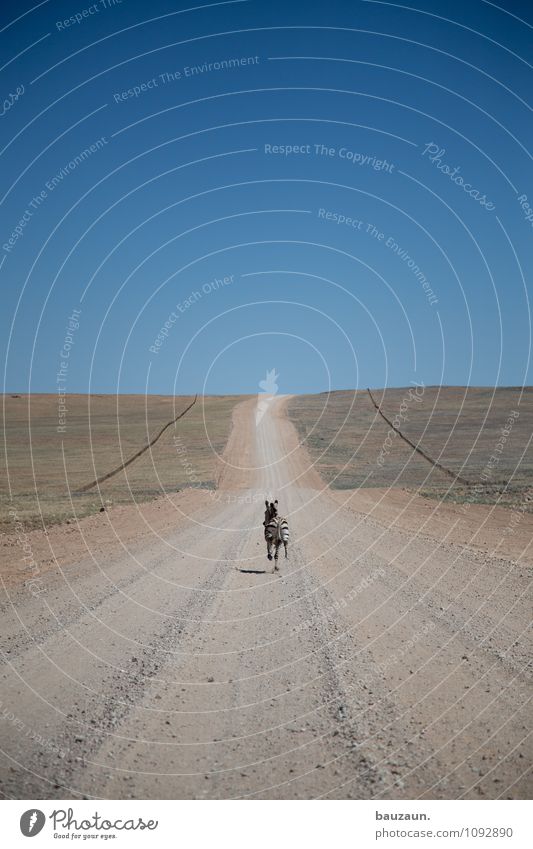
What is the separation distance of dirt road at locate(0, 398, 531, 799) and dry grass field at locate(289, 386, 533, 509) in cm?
1885

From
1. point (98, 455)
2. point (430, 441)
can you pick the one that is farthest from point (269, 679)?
point (430, 441)

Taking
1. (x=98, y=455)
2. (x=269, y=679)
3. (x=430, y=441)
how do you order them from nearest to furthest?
(x=269, y=679)
(x=98, y=455)
(x=430, y=441)

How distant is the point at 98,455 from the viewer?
202 feet

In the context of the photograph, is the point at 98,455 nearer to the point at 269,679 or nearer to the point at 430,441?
the point at 430,441

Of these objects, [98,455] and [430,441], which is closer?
[98,455]

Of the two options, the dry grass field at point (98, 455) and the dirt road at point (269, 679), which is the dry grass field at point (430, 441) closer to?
the dry grass field at point (98, 455)

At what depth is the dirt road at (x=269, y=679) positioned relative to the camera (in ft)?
21.6

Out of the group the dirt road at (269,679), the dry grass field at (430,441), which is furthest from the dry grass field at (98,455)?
the dirt road at (269,679)

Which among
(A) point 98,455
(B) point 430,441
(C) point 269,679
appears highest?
(B) point 430,441

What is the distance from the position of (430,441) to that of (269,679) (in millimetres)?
57325

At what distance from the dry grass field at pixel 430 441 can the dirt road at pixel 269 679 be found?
18.9m

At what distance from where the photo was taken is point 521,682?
350 inches

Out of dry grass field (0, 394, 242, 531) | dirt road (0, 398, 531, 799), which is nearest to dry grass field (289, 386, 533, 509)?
dry grass field (0, 394, 242, 531)
